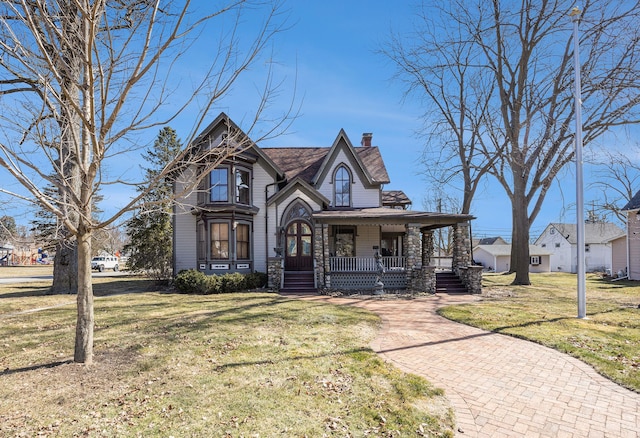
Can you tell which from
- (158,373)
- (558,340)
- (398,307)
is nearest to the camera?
(158,373)

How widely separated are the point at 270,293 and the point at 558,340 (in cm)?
1132

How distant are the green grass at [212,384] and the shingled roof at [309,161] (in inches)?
541

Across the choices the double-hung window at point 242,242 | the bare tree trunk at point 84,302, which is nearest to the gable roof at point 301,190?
the double-hung window at point 242,242

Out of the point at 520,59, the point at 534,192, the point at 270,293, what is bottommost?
the point at 270,293

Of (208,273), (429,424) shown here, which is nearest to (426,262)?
(208,273)

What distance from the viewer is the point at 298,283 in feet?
57.4

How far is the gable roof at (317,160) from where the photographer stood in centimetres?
2025

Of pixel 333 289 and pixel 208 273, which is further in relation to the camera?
pixel 208 273

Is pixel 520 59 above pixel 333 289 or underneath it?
above

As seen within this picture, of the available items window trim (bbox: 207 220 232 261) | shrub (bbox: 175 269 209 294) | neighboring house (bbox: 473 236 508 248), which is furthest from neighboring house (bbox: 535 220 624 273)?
shrub (bbox: 175 269 209 294)

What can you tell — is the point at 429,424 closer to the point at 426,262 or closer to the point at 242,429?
the point at 242,429

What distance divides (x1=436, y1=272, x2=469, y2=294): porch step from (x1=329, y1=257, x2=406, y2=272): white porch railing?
194cm

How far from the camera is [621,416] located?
4379 millimetres

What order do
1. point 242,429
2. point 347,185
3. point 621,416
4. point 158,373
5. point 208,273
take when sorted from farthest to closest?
point 347,185
point 208,273
point 158,373
point 621,416
point 242,429
